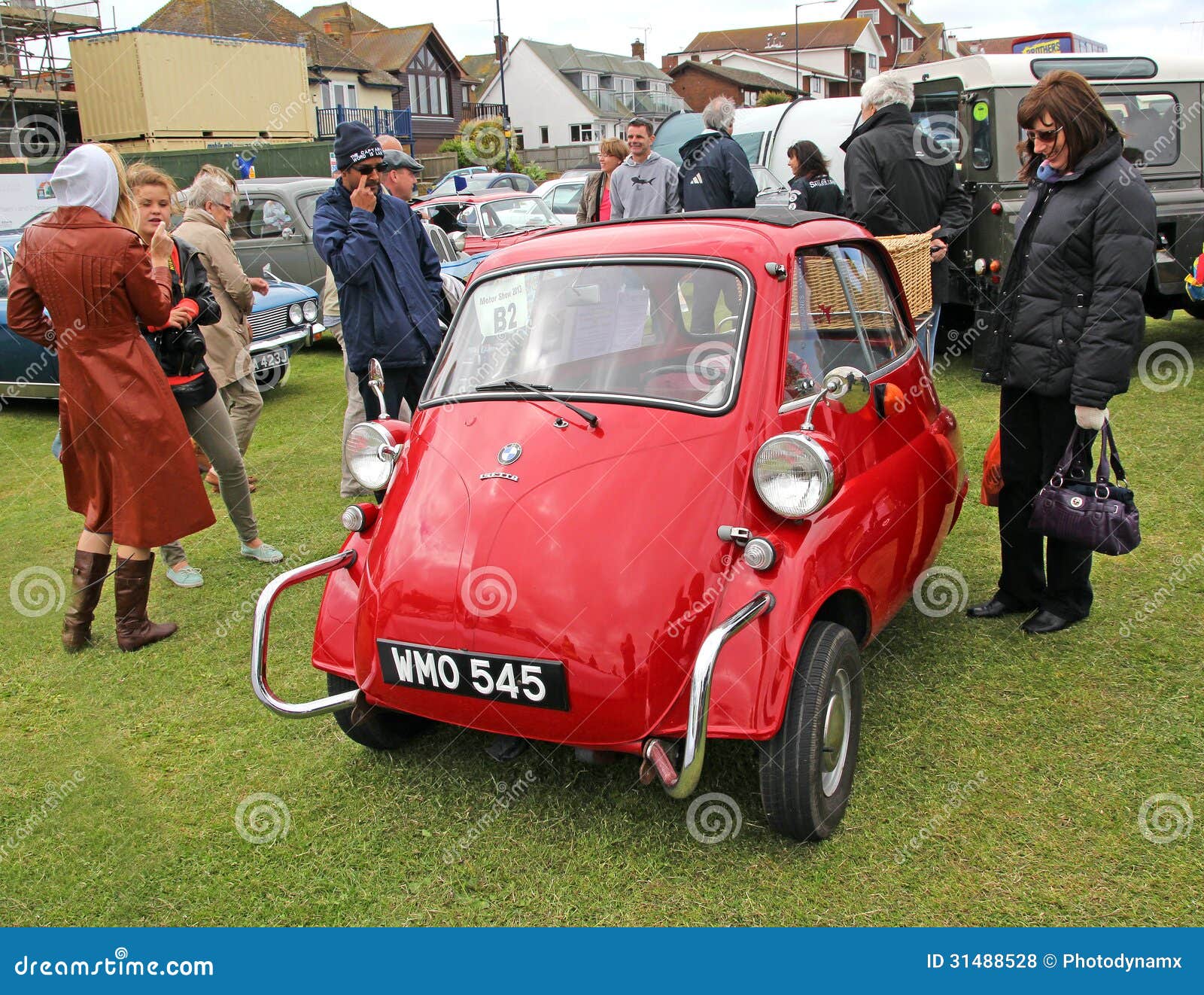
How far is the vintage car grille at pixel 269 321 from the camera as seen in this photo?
988 cm

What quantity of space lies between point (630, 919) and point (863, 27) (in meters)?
90.2

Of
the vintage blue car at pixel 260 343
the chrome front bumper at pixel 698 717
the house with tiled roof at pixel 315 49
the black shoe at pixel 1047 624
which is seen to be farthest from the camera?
the house with tiled roof at pixel 315 49

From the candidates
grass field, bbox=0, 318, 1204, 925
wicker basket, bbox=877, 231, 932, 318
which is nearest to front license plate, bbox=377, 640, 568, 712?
grass field, bbox=0, 318, 1204, 925

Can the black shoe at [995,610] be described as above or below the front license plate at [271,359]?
below

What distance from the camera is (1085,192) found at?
3.93 metres

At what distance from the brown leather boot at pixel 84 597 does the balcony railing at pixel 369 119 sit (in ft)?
133

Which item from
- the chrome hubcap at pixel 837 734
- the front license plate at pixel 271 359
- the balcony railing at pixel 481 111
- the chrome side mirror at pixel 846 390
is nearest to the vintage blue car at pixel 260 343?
the front license plate at pixel 271 359

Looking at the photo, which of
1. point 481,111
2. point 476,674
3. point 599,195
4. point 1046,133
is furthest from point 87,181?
point 481,111

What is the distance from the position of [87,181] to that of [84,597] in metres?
1.86

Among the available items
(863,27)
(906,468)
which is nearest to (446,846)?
(906,468)

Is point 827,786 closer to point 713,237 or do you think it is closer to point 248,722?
point 713,237

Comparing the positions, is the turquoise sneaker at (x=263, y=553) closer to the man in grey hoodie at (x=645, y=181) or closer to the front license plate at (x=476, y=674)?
the front license plate at (x=476, y=674)

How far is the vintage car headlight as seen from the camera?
3061 mm

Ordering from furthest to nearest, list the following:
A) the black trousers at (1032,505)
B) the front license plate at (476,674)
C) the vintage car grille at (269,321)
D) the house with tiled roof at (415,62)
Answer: the house with tiled roof at (415,62)
the vintage car grille at (269,321)
the black trousers at (1032,505)
the front license plate at (476,674)
